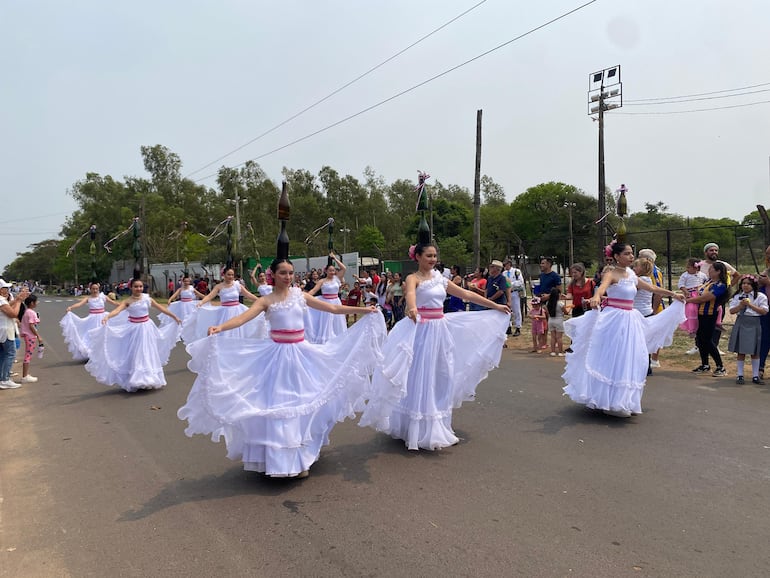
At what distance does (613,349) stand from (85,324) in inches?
465

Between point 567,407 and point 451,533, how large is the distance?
403cm

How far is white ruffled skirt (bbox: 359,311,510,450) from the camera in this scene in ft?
18.6

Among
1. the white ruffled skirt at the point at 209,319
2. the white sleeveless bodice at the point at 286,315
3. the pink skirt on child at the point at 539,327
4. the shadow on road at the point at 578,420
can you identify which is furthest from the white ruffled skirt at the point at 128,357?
the pink skirt on child at the point at 539,327

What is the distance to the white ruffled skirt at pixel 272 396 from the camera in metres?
4.79

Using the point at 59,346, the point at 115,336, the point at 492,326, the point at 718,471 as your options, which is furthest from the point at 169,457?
the point at 59,346

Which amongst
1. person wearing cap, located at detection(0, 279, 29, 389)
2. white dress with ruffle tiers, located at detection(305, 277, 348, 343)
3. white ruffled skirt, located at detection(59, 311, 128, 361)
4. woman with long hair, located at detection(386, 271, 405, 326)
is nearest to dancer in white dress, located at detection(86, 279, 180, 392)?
person wearing cap, located at detection(0, 279, 29, 389)

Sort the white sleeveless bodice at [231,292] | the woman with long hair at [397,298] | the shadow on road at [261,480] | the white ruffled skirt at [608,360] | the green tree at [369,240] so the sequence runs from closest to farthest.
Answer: the shadow on road at [261,480] < the white ruffled skirt at [608,360] < the white sleeveless bodice at [231,292] < the woman with long hair at [397,298] < the green tree at [369,240]

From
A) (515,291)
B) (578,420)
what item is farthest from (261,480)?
(515,291)

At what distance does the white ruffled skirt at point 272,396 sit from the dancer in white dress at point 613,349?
313cm

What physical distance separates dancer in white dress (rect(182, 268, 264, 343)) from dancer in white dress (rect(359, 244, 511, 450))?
5335 millimetres

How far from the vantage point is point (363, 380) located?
528 centimetres

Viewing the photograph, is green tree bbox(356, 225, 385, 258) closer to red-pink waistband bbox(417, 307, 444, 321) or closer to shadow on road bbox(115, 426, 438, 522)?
red-pink waistband bbox(417, 307, 444, 321)

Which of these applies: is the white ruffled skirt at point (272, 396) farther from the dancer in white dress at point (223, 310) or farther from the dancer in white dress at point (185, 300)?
the dancer in white dress at point (185, 300)

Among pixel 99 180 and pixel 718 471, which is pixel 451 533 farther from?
pixel 99 180
